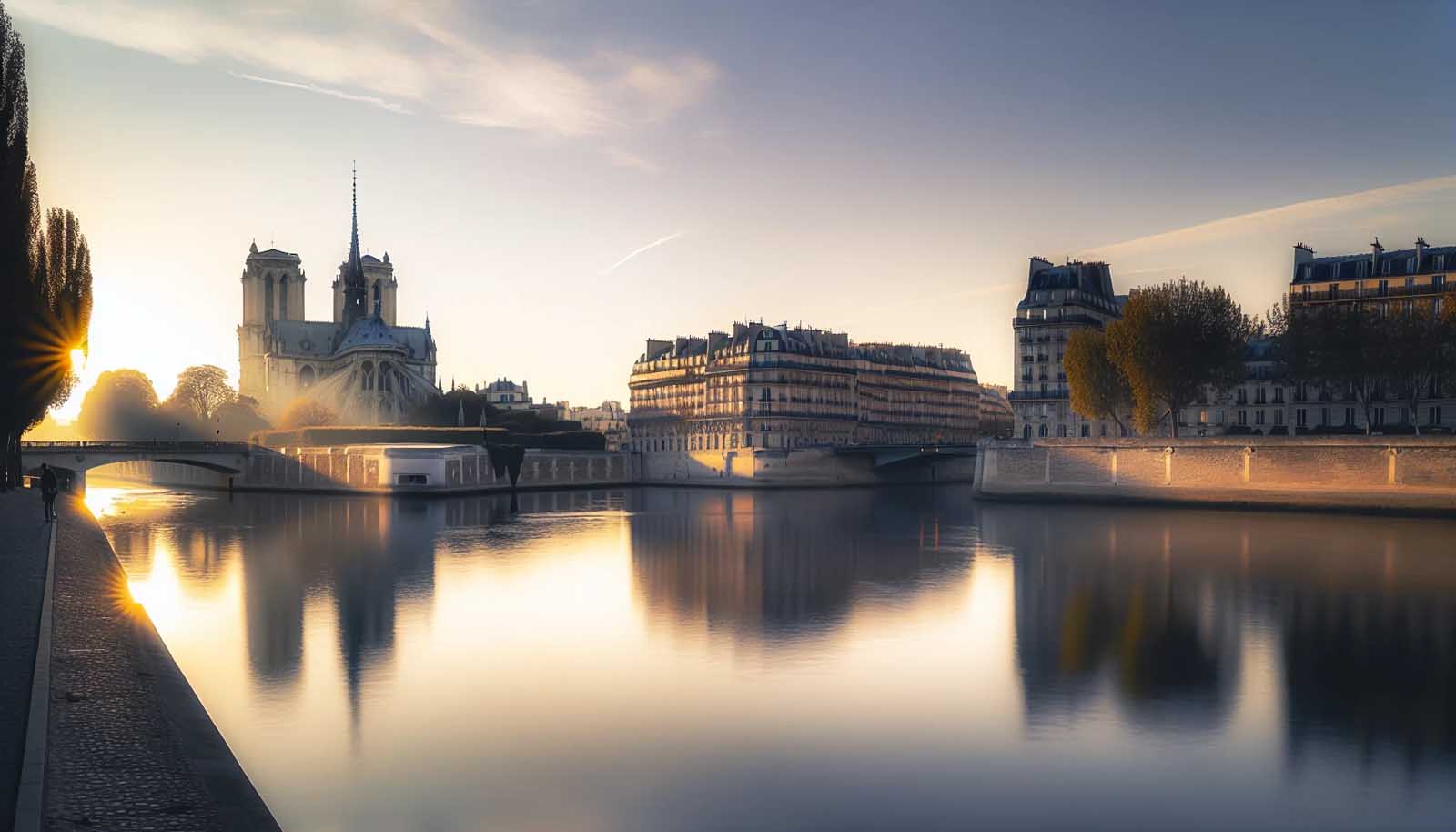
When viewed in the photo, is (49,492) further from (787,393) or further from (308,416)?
(308,416)

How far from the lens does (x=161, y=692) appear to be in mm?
14750

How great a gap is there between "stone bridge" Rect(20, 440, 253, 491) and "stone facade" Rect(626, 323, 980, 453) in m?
36.8

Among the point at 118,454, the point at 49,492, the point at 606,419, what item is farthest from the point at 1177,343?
the point at 606,419

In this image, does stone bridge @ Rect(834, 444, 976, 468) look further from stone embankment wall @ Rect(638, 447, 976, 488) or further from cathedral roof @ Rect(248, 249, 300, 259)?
cathedral roof @ Rect(248, 249, 300, 259)

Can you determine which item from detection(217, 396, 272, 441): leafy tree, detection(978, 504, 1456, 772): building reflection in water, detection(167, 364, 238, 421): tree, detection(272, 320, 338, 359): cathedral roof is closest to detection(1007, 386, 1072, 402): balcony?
detection(978, 504, 1456, 772): building reflection in water

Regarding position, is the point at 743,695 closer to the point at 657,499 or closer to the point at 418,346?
the point at 657,499

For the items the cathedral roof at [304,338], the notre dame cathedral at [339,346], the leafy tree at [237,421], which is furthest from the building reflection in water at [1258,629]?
the cathedral roof at [304,338]

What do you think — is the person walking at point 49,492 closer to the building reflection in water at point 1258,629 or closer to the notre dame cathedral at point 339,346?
the building reflection in water at point 1258,629

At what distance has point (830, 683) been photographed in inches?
730

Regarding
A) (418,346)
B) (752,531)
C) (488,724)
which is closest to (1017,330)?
(752,531)

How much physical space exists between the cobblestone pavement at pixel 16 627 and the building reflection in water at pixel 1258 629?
12626mm

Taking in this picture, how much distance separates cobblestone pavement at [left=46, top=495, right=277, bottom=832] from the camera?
940 cm

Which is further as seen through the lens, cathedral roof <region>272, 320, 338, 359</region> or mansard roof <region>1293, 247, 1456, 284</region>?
cathedral roof <region>272, 320, 338, 359</region>

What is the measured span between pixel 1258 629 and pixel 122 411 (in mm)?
123061
